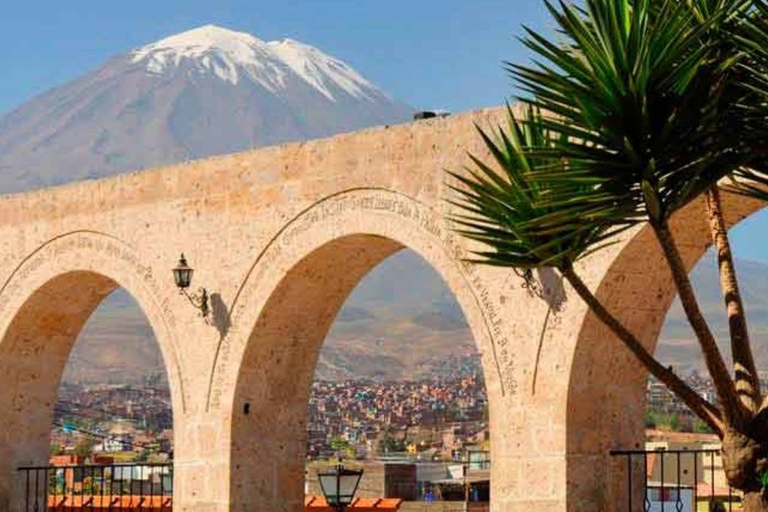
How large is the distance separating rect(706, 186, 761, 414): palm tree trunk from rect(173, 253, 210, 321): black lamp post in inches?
253

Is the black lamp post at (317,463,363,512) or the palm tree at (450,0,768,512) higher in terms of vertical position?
the palm tree at (450,0,768,512)

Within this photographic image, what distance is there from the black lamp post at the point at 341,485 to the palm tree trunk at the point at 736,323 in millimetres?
5074

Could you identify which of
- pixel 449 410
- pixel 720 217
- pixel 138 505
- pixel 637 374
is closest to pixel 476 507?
pixel 138 505

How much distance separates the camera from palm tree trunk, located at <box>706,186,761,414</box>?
8062 millimetres

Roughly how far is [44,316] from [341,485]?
4.90 meters

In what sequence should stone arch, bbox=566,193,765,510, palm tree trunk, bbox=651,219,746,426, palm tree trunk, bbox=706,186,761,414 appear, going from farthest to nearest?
1. stone arch, bbox=566,193,765,510
2. palm tree trunk, bbox=706,186,761,414
3. palm tree trunk, bbox=651,219,746,426

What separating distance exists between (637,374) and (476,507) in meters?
12.7

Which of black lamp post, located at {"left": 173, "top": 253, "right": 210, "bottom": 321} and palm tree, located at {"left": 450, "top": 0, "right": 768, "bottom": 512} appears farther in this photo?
black lamp post, located at {"left": 173, "top": 253, "right": 210, "bottom": 321}

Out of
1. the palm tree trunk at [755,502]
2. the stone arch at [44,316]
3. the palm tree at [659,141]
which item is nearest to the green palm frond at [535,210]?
the palm tree at [659,141]

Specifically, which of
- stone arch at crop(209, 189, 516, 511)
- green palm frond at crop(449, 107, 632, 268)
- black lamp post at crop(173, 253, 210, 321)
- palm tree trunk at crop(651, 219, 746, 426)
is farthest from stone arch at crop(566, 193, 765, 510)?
black lamp post at crop(173, 253, 210, 321)

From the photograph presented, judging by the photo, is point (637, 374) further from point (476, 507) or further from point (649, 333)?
point (476, 507)

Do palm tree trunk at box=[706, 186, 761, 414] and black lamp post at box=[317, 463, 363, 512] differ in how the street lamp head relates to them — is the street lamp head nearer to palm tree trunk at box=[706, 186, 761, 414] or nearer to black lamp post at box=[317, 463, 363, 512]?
black lamp post at box=[317, 463, 363, 512]

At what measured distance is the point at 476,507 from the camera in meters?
23.8

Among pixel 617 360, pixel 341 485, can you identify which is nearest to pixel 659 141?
pixel 617 360
